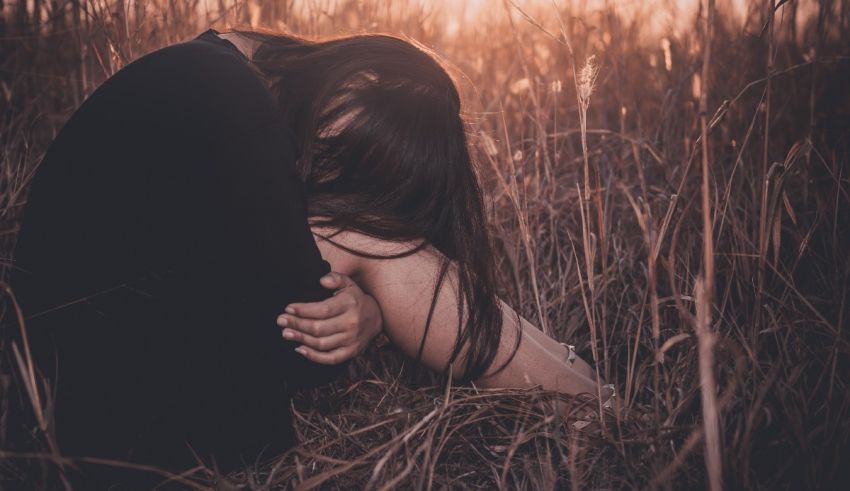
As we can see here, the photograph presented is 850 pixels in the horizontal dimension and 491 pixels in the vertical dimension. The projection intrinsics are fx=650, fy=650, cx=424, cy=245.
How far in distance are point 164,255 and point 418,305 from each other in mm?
397

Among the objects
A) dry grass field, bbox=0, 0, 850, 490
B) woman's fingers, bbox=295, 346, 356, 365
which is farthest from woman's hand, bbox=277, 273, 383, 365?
dry grass field, bbox=0, 0, 850, 490

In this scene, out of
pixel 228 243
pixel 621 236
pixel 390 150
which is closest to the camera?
pixel 228 243

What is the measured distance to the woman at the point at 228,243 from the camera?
0.86m

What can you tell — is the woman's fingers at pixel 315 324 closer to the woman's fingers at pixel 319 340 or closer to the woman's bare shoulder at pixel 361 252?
the woman's fingers at pixel 319 340

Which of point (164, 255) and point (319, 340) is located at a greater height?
point (164, 255)

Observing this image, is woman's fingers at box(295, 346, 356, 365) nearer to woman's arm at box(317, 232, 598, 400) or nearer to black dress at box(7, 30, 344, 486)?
black dress at box(7, 30, 344, 486)

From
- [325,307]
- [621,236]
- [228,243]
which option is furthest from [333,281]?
[621,236]

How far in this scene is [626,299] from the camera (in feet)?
4.81

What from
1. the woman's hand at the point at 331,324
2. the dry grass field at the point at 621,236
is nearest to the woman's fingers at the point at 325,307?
the woman's hand at the point at 331,324

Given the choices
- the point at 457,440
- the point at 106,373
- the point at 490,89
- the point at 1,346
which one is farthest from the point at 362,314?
the point at 490,89

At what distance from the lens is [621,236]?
160 centimetres

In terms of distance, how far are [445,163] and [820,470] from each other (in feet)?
2.19

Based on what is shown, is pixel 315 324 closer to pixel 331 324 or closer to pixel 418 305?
pixel 331 324

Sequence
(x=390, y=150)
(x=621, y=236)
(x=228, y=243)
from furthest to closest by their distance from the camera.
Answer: (x=621, y=236)
(x=390, y=150)
(x=228, y=243)
